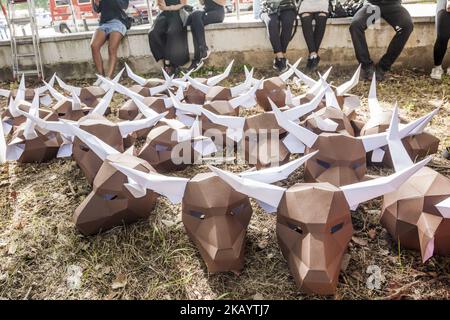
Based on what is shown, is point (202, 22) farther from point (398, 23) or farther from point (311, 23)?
point (398, 23)

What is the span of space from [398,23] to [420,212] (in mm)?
4616

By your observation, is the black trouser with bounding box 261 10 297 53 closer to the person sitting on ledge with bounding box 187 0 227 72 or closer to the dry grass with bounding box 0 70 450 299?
the person sitting on ledge with bounding box 187 0 227 72

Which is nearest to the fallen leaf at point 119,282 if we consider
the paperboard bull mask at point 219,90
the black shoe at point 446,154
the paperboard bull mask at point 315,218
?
the paperboard bull mask at point 315,218

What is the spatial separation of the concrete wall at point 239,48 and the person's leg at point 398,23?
0.57 metres

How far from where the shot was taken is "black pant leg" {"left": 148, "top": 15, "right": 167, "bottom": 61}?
648cm

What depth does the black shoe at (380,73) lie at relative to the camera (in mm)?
5660

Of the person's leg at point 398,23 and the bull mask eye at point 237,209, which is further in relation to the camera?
the person's leg at point 398,23

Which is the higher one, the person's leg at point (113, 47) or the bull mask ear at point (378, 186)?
the person's leg at point (113, 47)

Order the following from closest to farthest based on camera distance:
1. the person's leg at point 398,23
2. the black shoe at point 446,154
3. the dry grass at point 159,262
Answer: the dry grass at point 159,262 < the black shoe at point 446,154 < the person's leg at point 398,23

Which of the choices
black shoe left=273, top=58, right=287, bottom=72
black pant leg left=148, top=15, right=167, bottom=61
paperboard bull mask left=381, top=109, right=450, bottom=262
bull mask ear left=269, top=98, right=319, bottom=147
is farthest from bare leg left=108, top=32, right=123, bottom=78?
paperboard bull mask left=381, top=109, right=450, bottom=262

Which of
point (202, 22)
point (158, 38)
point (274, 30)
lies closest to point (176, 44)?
point (158, 38)

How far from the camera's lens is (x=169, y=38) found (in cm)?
646

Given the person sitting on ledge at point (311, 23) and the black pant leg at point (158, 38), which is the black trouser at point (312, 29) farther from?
the black pant leg at point (158, 38)
